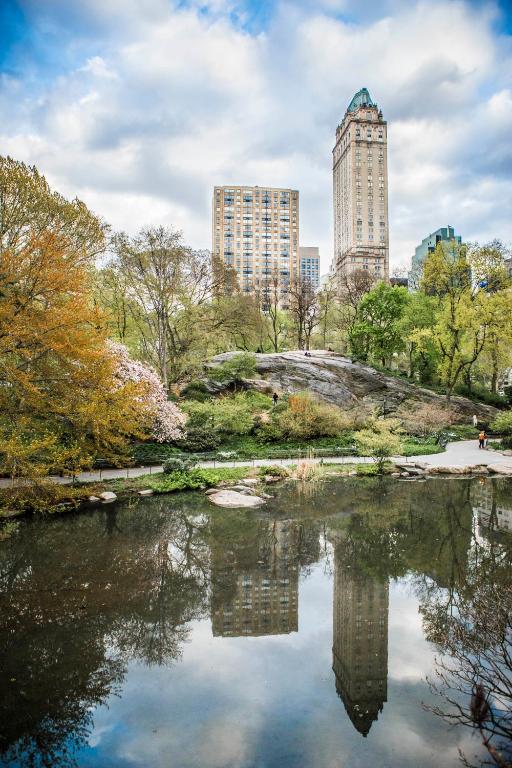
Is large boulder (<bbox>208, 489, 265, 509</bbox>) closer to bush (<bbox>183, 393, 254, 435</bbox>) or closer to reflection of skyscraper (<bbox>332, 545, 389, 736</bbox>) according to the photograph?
reflection of skyscraper (<bbox>332, 545, 389, 736</bbox>)

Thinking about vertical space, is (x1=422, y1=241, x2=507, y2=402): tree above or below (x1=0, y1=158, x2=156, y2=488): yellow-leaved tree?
above

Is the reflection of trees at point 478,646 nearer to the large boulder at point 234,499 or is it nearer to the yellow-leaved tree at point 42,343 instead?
the large boulder at point 234,499

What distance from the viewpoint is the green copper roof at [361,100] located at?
100m

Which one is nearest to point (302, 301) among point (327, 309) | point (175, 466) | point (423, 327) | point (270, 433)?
point (327, 309)

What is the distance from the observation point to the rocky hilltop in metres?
30.0

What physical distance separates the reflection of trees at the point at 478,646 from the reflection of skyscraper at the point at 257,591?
101 inches

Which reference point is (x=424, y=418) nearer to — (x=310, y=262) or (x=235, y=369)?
(x=235, y=369)

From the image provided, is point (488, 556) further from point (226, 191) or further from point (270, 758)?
point (226, 191)

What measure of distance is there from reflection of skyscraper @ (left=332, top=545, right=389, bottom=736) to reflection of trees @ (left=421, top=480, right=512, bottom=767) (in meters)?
0.77

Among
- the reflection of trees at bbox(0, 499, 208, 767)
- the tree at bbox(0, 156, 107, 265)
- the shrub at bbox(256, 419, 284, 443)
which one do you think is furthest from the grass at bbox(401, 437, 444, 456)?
the tree at bbox(0, 156, 107, 265)

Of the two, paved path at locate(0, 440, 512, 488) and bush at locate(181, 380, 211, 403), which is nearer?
paved path at locate(0, 440, 512, 488)

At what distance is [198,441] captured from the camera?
75.6 feet

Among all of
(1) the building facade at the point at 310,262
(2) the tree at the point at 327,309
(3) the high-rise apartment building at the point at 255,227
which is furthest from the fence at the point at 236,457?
(1) the building facade at the point at 310,262

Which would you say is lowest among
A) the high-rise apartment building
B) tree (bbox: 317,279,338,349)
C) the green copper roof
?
tree (bbox: 317,279,338,349)
